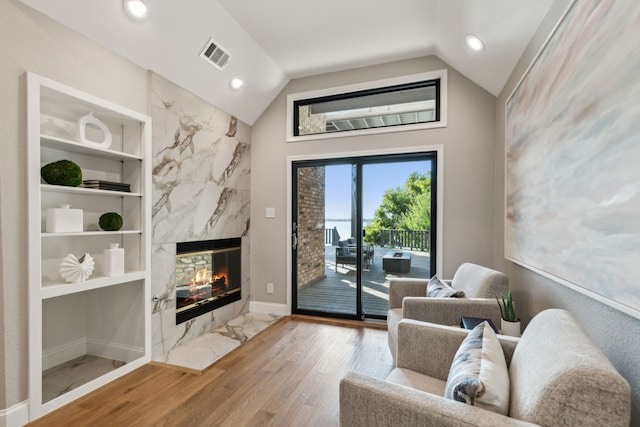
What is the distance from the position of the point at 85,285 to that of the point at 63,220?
19.1 inches

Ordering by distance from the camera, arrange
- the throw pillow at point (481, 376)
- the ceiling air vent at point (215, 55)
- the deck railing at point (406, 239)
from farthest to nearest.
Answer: the deck railing at point (406, 239), the ceiling air vent at point (215, 55), the throw pillow at point (481, 376)

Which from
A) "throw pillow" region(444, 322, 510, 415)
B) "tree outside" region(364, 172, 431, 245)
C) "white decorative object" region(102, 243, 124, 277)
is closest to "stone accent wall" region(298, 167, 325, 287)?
"tree outside" region(364, 172, 431, 245)

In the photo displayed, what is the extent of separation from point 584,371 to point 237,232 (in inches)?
141

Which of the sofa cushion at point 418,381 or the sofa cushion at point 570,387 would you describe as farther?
the sofa cushion at point 418,381

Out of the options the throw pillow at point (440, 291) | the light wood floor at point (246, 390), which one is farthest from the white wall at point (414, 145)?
the light wood floor at point (246, 390)

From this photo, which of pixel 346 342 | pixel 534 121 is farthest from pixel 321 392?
pixel 534 121

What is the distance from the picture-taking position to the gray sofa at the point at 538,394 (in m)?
0.81

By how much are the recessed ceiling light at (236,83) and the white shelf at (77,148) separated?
4.46 ft

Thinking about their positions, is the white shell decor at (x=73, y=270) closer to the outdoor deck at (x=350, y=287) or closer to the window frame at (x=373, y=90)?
the outdoor deck at (x=350, y=287)

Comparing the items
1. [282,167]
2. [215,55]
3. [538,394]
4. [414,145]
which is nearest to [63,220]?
[215,55]

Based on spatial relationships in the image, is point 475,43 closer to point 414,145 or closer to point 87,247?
point 414,145

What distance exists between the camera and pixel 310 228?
4.03 meters

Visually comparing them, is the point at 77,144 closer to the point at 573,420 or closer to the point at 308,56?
the point at 308,56

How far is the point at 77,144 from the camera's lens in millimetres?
2146
